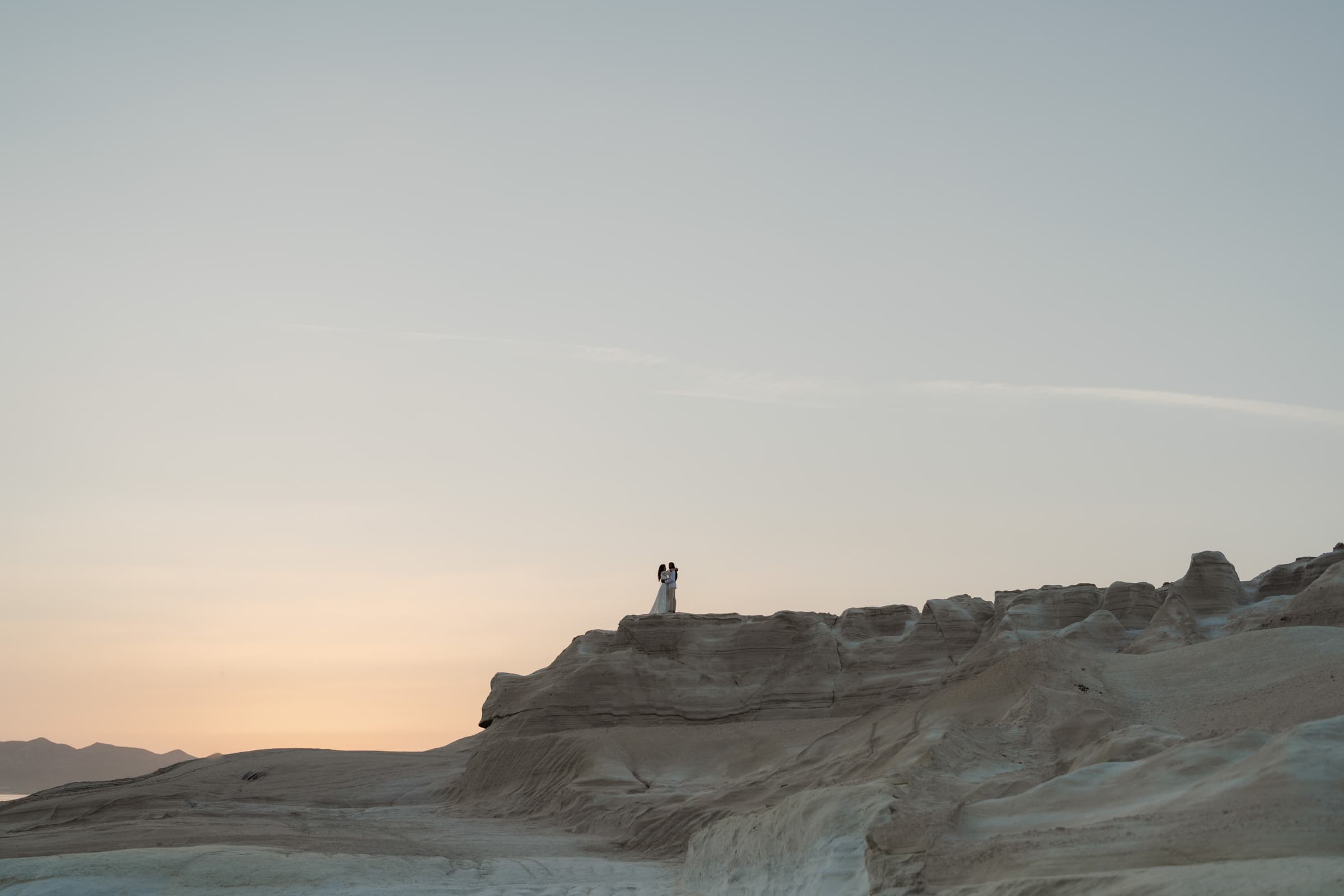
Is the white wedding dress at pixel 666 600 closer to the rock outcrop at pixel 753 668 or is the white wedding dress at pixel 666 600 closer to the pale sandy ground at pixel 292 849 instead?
the rock outcrop at pixel 753 668

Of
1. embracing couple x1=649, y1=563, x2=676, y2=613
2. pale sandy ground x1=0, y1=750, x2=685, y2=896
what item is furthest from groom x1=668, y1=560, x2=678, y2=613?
pale sandy ground x1=0, y1=750, x2=685, y2=896

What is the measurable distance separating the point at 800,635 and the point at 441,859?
13649 millimetres

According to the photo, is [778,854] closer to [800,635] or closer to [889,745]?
[889,745]

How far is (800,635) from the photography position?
25.4m

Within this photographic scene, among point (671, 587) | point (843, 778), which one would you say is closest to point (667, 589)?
point (671, 587)

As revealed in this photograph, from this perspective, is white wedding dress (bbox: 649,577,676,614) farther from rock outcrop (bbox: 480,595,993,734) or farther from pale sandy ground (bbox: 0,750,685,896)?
pale sandy ground (bbox: 0,750,685,896)

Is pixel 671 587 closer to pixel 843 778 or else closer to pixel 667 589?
pixel 667 589

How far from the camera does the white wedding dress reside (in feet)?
89.2

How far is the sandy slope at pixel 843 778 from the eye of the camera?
6391 mm

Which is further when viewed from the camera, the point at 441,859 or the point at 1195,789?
the point at 441,859

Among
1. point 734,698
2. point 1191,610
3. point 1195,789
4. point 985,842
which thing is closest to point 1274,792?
point 1195,789

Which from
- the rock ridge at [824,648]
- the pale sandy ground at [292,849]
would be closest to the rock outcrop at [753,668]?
the rock ridge at [824,648]

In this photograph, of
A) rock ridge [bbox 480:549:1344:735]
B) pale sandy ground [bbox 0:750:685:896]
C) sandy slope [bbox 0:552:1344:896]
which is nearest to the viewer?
sandy slope [bbox 0:552:1344:896]

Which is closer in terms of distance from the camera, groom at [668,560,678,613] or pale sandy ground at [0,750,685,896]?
pale sandy ground at [0,750,685,896]
